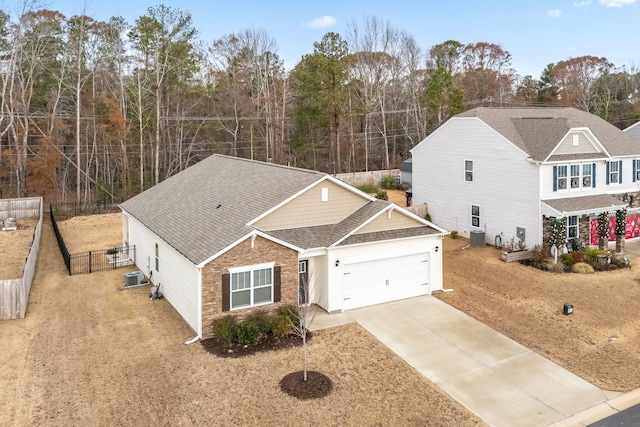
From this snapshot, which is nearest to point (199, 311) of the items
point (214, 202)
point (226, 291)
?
point (226, 291)

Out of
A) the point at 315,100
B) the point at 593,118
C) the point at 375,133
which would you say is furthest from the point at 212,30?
the point at 593,118

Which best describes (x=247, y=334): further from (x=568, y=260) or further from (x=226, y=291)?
(x=568, y=260)

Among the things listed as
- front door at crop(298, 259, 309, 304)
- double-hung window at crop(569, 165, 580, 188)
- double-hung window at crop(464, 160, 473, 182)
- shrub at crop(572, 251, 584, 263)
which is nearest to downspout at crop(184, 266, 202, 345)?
front door at crop(298, 259, 309, 304)

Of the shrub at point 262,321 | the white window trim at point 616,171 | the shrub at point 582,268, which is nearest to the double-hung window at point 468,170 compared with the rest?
the white window trim at point 616,171

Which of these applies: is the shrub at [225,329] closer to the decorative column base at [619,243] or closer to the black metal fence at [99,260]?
the black metal fence at [99,260]

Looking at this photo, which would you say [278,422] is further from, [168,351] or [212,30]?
[212,30]

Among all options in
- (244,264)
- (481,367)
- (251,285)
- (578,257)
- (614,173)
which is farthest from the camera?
(614,173)
